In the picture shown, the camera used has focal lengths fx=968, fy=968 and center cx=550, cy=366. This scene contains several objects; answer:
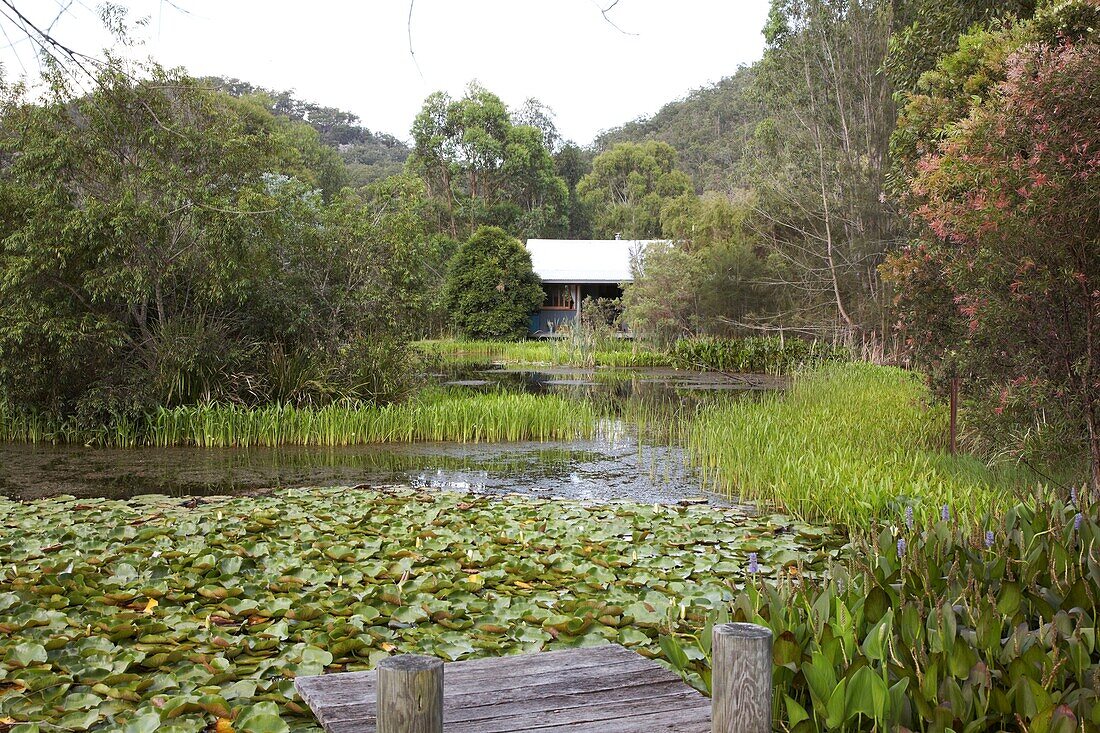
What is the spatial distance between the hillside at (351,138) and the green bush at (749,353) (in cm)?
3874

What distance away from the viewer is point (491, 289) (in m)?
35.9

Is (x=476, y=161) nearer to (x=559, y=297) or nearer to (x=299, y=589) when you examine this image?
(x=559, y=297)

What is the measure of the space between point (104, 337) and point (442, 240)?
31.9 meters

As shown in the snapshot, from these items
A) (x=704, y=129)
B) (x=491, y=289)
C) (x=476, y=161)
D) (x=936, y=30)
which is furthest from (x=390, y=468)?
(x=704, y=129)

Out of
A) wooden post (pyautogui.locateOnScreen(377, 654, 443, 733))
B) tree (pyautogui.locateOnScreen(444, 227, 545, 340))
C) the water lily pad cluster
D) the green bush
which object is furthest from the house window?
wooden post (pyautogui.locateOnScreen(377, 654, 443, 733))

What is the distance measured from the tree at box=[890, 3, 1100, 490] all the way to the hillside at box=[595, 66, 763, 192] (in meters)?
48.2

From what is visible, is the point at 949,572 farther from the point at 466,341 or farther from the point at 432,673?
the point at 466,341

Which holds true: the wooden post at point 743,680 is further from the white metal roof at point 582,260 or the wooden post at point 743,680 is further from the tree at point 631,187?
the tree at point 631,187

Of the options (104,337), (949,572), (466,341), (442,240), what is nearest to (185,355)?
(104,337)

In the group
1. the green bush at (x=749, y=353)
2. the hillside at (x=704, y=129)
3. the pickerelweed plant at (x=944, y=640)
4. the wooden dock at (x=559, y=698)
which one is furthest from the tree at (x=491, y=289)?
the wooden dock at (x=559, y=698)

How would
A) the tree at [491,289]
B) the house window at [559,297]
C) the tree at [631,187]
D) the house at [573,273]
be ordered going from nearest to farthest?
the tree at [491,289] → the house at [573,273] → the house window at [559,297] → the tree at [631,187]

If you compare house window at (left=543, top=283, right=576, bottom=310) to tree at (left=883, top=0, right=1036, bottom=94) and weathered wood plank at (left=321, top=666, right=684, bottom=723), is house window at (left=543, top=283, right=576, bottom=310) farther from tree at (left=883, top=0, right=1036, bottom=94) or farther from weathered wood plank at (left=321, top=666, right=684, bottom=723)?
weathered wood plank at (left=321, top=666, right=684, bottom=723)

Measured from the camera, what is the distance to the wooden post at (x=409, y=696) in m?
2.34

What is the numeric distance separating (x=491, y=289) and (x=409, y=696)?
3378 centimetres
